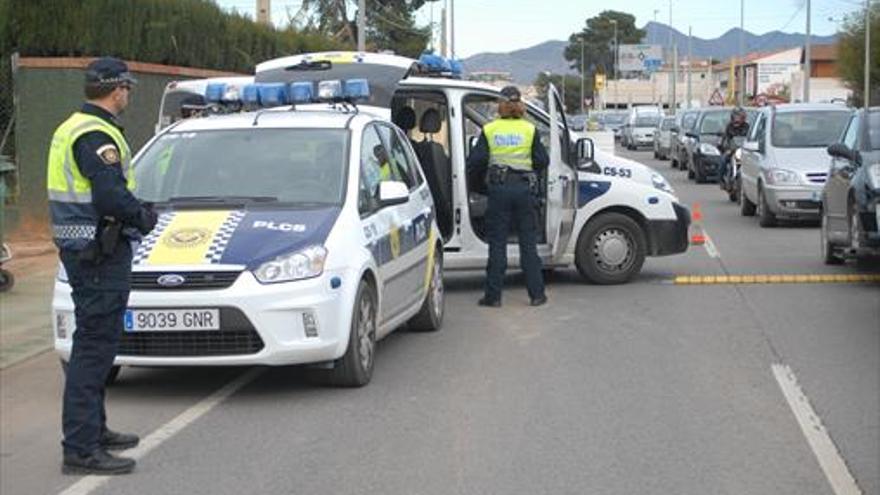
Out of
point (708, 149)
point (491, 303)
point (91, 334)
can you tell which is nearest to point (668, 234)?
point (491, 303)

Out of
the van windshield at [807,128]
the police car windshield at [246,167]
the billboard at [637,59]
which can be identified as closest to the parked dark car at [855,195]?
the van windshield at [807,128]

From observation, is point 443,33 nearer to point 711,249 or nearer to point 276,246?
point 711,249

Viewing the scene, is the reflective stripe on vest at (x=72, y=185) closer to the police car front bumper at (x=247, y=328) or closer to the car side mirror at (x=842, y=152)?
the police car front bumper at (x=247, y=328)

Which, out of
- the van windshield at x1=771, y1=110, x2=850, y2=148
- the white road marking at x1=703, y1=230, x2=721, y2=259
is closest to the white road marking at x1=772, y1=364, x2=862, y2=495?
the white road marking at x1=703, y1=230, x2=721, y2=259

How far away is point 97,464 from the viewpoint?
20.0ft

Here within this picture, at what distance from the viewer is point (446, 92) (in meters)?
11.7

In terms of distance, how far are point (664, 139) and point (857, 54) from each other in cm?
2393

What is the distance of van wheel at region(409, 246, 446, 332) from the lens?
970cm

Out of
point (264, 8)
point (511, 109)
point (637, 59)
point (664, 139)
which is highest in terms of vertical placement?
point (637, 59)

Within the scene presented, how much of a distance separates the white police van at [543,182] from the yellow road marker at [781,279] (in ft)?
1.53

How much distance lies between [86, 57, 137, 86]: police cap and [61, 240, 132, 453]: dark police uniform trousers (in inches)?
30.3

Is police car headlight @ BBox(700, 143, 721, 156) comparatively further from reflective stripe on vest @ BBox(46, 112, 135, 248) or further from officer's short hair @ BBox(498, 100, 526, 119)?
reflective stripe on vest @ BBox(46, 112, 135, 248)

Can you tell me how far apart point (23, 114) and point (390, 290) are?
354 inches

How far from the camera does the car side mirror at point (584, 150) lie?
39.8ft
